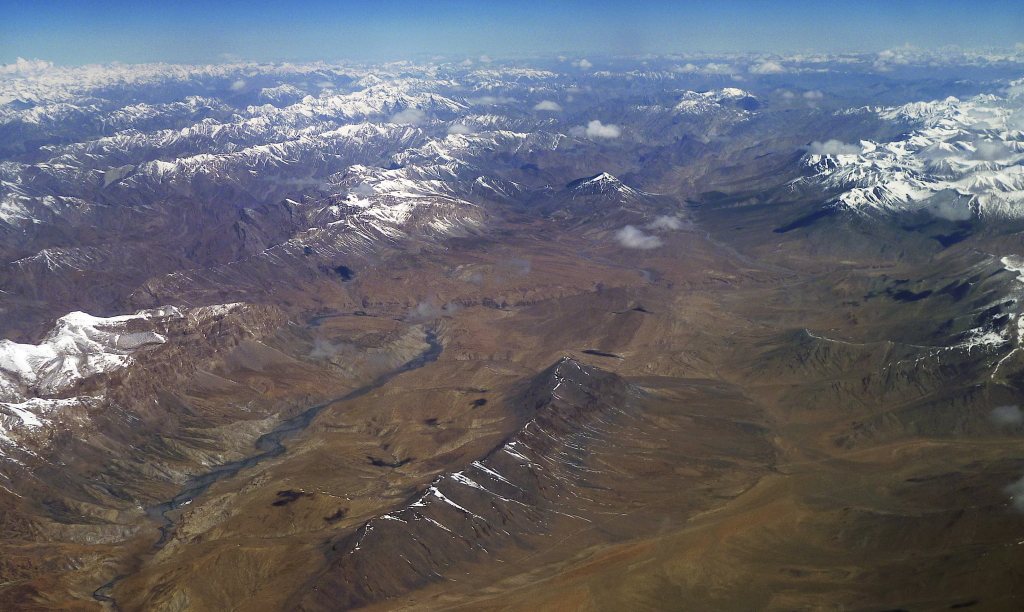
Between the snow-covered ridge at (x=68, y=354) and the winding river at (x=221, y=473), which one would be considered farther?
the snow-covered ridge at (x=68, y=354)

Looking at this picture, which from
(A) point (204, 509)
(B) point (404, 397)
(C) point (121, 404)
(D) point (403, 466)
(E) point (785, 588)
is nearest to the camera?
(E) point (785, 588)

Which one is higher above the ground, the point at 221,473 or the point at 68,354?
the point at 68,354

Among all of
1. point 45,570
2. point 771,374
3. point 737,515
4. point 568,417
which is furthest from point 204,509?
point 771,374

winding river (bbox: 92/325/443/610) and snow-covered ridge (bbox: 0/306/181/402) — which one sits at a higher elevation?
snow-covered ridge (bbox: 0/306/181/402)

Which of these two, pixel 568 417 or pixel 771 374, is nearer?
pixel 568 417

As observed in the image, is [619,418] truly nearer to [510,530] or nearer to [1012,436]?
[510,530]

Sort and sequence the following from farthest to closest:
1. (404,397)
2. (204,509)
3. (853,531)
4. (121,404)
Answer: (404,397) → (121,404) → (204,509) → (853,531)

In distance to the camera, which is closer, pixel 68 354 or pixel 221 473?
pixel 221 473

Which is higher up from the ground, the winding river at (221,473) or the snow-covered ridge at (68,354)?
the snow-covered ridge at (68,354)

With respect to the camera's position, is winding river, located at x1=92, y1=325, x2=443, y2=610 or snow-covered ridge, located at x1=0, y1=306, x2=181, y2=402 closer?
winding river, located at x1=92, y1=325, x2=443, y2=610

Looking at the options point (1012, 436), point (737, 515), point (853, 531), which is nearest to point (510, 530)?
point (737, 515)

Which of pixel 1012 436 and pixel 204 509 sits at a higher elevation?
pixel 1012 436
